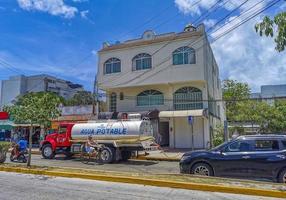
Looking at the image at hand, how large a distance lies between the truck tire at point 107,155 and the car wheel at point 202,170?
7416mm

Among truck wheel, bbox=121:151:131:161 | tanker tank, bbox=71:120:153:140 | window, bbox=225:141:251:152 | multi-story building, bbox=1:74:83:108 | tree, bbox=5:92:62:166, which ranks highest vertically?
multi-story building, bbox=1:74:83:108

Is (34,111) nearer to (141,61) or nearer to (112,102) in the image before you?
(141,61)

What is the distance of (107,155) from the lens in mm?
18156

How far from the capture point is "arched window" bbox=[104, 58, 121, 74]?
31.0 m

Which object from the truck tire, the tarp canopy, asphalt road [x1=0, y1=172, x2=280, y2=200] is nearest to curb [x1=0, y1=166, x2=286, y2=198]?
asphalt road [x1=0, y1=172, x2=280, y2=200]

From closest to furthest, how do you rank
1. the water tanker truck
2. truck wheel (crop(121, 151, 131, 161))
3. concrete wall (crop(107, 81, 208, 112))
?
the water tanker truck < truck wheel (crop(121, 151, 131, 161)) < concrete wall (crop(107, 81, 208, 112))

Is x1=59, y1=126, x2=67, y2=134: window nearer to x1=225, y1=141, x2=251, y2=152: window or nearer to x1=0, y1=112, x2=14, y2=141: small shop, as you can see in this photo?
x1=225, y1=141, x2=251, y2=152: window

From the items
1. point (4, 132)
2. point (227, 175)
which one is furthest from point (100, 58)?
point (227, 175)

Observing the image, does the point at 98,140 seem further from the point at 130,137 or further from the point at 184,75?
the point at 184,75

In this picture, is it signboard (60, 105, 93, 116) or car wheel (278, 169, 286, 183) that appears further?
signboard (60, 105, 93, 116)

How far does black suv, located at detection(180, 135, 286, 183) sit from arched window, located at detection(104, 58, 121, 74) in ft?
67.1

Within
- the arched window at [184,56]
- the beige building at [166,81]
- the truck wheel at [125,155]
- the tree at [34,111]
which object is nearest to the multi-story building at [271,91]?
the beige building at [166,81]

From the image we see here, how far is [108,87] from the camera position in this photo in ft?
102

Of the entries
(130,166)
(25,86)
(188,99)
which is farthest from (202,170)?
(25,86)
